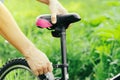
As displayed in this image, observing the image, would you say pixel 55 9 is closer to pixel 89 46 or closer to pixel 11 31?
pixel 11 31

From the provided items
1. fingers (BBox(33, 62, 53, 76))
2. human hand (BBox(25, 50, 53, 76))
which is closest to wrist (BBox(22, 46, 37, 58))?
human hand (BBox(25, 50, 53, 76))

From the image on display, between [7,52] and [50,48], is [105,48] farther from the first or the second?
[7,52]

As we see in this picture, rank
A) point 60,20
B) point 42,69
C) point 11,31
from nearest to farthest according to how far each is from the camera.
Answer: point 11,31 → point 42,69 → point 60,20

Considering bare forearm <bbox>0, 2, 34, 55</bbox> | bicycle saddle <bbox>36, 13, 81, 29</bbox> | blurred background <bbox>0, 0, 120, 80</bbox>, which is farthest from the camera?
blurred background <bbox>0, 0, 120, 80</bbox>

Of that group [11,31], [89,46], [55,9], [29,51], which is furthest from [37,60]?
[89,46]

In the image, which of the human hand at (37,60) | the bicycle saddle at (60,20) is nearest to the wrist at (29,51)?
the human hand at (37,60)

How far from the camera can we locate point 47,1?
491cm

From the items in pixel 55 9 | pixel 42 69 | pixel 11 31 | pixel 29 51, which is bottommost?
pixel 42 69

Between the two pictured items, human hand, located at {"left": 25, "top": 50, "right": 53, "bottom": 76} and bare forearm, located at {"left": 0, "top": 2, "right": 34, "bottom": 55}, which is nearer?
bare forearm, located at {"left": 0, "top": 2, "right": 34, "bottom": 55}

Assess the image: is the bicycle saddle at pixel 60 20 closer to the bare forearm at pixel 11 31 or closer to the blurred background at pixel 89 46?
the bare forearm at pixel 11 31

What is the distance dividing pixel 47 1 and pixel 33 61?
0.80m

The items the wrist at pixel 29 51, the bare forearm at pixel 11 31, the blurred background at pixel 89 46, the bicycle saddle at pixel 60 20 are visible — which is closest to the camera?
the bare forearm at pixel 11 31

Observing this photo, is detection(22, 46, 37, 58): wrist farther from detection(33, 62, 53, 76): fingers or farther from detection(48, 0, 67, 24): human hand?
detection(48, 0, 67, 24): human hand

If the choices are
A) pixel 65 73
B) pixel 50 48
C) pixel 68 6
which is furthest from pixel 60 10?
pixel 68 6
